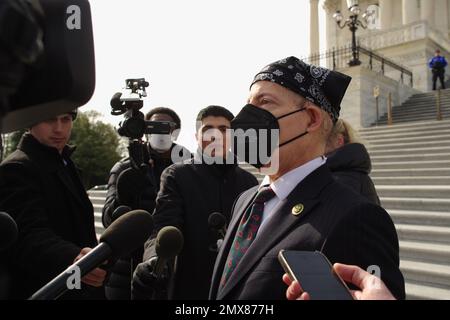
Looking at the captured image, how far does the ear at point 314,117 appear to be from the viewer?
1.93 meters

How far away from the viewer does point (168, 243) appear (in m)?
2.04

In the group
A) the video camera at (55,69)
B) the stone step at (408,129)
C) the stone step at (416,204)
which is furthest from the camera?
the stone step at (408,129)

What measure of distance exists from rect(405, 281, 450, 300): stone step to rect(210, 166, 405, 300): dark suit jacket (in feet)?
11.0

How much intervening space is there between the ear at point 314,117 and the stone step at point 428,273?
141 inches

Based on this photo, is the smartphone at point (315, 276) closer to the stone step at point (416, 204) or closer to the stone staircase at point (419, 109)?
the stone step at point (416, 204)

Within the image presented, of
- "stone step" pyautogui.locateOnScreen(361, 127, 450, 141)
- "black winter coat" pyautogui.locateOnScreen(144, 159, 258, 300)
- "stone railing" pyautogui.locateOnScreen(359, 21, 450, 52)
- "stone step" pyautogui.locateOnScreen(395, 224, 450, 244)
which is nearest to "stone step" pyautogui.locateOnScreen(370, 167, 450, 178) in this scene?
"stone step" pyautogui.locateOnScreen(395, 224, 450, 244)

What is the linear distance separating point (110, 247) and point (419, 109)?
17.8 meters

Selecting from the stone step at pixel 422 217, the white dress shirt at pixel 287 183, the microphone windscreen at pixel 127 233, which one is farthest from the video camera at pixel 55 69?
the stone step at pixel 422 217

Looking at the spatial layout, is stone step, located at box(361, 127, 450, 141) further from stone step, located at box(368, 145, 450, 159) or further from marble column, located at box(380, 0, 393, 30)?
marble column, located at box(380, 0, 393, 30)

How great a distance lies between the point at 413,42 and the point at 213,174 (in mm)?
24092

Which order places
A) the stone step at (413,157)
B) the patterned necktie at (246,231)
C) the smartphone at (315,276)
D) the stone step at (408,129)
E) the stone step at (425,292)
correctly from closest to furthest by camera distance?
the smartphone at (315,276), the patterned necktie at (246,231), the stone step at (425,292), the stone step at (413,157), the stone step at (408,129)

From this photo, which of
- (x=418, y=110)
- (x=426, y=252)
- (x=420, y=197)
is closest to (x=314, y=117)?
(x=426, y=252)

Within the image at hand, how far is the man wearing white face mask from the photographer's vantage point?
2699 millimetres

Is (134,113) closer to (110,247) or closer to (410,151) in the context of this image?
(110,247)
